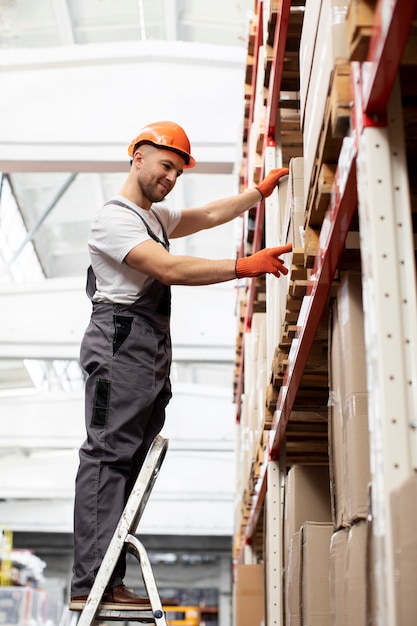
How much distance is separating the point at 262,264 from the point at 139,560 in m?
1.18

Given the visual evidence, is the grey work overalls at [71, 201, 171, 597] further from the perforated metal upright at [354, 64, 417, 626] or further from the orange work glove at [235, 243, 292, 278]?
the perforated metal upright at [354, 64, 417, 626]

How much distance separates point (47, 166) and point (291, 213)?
15.3 feet

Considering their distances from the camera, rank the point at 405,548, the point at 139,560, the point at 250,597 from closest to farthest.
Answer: the point at 405,548 → the point at 139,560 → the point at 250,597

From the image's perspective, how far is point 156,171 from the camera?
11.9 feet

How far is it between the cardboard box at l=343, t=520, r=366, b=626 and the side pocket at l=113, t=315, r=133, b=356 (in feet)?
4.69

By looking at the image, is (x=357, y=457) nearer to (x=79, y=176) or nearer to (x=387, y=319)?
(x=387, y=319)

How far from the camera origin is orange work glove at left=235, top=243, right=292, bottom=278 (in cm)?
322

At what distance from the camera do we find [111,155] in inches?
287

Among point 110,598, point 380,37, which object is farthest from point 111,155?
point 380,37

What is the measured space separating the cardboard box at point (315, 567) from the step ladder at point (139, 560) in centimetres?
52

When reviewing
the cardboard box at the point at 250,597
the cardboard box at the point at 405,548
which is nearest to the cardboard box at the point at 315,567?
the cardboard box at the point at 405,548

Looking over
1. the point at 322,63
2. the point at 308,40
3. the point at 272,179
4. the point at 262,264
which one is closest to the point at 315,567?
the point at 262,264

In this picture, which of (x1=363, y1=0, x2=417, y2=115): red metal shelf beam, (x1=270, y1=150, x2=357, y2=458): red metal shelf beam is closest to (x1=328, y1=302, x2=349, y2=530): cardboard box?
(x1=270, y1=150, x2=357, y2=458): red metal shelf beam

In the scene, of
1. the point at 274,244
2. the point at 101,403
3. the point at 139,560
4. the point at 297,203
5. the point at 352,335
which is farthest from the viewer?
the point at 274,244
